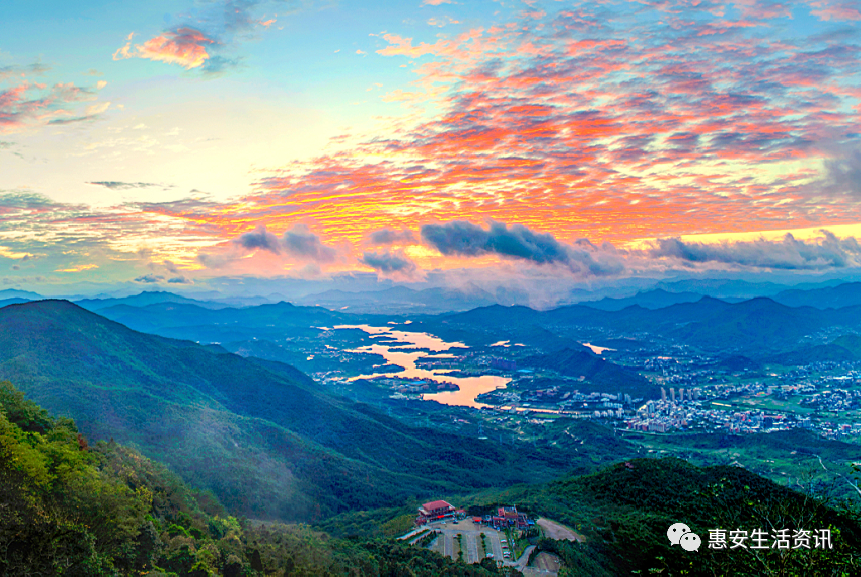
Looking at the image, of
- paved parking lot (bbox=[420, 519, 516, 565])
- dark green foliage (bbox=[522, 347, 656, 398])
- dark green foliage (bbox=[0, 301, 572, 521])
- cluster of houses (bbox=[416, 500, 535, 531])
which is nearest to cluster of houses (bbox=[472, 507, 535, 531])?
cluster of houses (bbox=[416, 500, 535, 531])

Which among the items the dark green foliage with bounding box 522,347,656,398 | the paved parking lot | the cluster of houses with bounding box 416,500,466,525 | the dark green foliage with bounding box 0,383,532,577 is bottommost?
the dark green foliage with bounding box 522,347,656,398

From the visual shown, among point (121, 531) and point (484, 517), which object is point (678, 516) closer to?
point (484, 517)

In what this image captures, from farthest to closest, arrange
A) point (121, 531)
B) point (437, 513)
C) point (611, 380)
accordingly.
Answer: point (611, 380), point (437, 513), point (121, 531)

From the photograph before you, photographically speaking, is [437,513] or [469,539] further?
[437,513]

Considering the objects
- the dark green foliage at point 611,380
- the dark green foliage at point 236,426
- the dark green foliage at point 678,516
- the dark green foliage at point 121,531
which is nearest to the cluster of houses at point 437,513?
the dark green foliage at point 678,516

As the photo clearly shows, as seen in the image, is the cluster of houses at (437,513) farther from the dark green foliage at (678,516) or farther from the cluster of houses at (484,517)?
the dark green foliage at (678,516)

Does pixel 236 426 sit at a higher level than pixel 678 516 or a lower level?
higher

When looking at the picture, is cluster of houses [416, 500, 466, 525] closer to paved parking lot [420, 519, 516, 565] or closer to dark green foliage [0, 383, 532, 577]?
paved parking lot [420, 519, 516, 565]

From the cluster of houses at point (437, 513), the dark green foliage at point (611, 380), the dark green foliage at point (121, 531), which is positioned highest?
the dark green foliage at point (121, 531)

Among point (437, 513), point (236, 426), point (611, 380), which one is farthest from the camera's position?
point (611, 380)

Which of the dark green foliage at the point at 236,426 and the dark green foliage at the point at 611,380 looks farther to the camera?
the dark green foliage at the point at 611,380

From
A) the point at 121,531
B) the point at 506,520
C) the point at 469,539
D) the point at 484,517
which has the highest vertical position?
the point at 121,531

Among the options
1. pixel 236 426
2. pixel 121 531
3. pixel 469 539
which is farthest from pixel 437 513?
pixel 236 426
